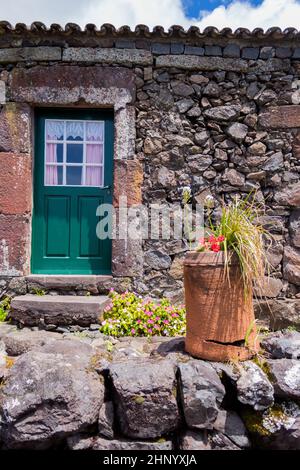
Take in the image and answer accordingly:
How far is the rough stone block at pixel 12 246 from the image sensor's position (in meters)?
4.27

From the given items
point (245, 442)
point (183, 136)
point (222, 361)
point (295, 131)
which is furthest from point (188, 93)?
point (245, 442)

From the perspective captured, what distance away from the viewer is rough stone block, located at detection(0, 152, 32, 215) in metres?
4.27

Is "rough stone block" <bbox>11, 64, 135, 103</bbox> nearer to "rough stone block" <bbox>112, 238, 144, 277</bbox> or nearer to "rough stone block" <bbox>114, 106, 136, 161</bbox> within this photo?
"rough stone block" <bbox>114, 106, 136, 161</bbox>

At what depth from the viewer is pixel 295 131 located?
434cm

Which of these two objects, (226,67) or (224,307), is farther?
(226,67)

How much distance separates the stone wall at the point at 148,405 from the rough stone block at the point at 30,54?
360cm

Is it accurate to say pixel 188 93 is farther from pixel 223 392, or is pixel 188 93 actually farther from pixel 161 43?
pixel 223 392

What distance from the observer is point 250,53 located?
434 cm

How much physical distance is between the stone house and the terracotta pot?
6.35 feet

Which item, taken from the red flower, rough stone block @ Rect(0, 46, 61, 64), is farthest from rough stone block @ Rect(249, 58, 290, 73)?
the red flower

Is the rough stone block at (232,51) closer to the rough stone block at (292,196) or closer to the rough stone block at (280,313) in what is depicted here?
the rough stone block at (292,196)

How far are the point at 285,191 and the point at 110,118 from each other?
7.81 ft

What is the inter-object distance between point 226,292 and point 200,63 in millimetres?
3168

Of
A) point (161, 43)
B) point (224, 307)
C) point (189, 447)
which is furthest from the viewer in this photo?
point (161, 43)
